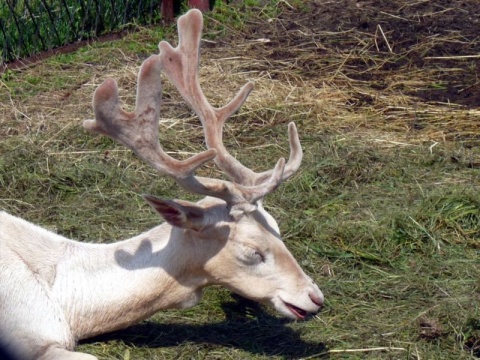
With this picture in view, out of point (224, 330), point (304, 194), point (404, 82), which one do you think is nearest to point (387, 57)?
point (404, 82)

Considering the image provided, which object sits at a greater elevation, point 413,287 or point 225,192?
point 225,192

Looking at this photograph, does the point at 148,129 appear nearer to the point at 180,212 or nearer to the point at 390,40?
the point at 180,212

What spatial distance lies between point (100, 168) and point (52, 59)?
105 inches

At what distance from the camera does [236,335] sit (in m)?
5.11

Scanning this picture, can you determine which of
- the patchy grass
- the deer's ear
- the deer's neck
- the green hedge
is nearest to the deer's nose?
the patchy grass

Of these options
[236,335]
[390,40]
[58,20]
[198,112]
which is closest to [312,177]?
[198,112]

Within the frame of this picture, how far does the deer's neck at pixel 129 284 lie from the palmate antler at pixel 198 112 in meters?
0.34

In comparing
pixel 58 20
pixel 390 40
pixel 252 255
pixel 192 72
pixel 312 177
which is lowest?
pixel 390 40

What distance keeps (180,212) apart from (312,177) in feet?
8.01

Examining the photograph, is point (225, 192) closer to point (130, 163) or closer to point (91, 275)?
point (91, 275)

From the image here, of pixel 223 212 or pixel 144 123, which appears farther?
pixel 223 212

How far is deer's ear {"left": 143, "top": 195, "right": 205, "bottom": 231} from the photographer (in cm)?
456

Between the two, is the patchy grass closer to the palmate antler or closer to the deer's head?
the deer's head

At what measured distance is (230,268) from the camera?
4.77 metres
